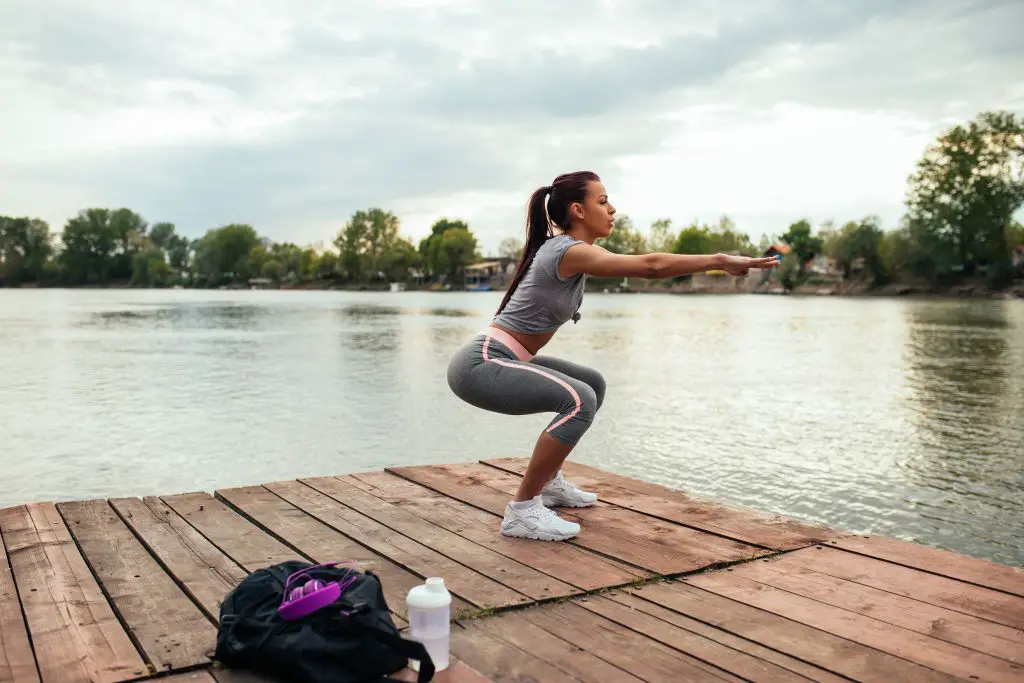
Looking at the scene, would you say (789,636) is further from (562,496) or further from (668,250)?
(668,250)

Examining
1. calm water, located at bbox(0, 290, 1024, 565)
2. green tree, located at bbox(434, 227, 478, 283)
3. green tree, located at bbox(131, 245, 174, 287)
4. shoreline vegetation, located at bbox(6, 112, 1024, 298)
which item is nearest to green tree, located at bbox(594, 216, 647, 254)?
shoreline vegetation, located at bbox(6, 112, 1024, 298)

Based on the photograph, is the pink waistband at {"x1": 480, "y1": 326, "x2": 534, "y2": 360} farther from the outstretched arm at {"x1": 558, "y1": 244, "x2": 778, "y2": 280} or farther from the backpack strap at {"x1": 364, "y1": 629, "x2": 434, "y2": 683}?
the backpack strap at {"x1": 364, "y1": 629, "x2": 434, "y2": 683}

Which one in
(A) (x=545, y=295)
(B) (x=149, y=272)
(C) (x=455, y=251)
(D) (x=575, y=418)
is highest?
(C) (x=455, y=251)

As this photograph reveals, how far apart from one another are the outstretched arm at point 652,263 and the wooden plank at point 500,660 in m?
1.60

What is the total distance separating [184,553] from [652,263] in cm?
254

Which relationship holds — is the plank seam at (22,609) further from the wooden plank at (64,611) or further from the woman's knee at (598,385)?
the woman's knee at (598,385)

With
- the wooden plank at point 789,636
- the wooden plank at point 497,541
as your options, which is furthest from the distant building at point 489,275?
the wooden plank at point 789,636

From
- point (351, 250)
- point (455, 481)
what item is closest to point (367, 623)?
point (455, 481)

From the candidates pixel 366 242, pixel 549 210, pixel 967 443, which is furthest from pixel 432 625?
pixel 366 242

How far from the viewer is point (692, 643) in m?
2.91

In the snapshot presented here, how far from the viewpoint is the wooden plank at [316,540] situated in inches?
135

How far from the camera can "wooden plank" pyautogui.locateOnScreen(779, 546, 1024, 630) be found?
3.22 metres

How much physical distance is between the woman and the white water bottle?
4.84 feet

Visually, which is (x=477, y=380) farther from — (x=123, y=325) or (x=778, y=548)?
(x=123, y=325)
